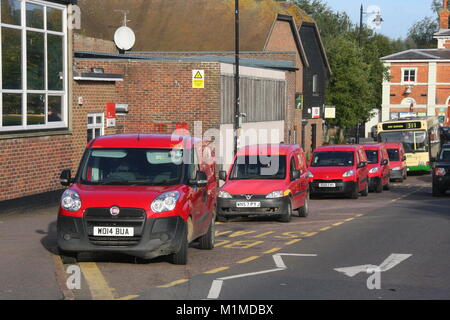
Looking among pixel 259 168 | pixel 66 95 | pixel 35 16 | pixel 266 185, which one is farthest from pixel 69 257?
pixel 66 95

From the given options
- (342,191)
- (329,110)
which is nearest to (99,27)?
(329,110)

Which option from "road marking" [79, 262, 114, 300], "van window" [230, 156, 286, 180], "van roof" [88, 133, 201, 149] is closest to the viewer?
"road marking" [79, 262, 114, 300]

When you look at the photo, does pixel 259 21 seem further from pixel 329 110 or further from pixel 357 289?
pixel 357 289

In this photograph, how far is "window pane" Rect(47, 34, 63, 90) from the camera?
2450cm

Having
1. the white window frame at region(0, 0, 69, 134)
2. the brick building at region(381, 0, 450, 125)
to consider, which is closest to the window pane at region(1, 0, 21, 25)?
the white window frame at region(0, 0, 69, 134)

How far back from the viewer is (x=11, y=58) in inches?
874

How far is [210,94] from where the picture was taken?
114 ft

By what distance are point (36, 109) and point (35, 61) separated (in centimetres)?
131

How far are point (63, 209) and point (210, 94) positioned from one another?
73.8 ft

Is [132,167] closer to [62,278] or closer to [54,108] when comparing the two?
[62,278]

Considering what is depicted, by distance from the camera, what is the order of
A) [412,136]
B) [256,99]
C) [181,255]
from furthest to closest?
[412,136] → [256,99] → [181,255]

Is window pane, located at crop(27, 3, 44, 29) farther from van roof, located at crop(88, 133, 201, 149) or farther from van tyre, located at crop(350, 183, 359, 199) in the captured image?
van tyre, located at crop(350, 183, 359, 199)

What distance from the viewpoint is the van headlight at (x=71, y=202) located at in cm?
1244

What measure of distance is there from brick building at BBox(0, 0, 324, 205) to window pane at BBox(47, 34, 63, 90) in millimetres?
28
